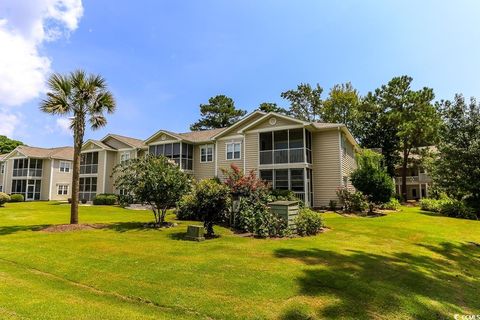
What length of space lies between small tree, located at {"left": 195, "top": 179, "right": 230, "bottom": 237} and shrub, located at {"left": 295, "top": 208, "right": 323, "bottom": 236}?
136 inches

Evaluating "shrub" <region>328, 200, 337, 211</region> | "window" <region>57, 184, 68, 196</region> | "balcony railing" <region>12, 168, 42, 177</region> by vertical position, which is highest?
"balcony railing" <region>12, 168, 42, 177</region>

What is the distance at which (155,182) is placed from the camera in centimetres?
1505

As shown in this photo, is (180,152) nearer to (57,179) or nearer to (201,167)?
(201,167)

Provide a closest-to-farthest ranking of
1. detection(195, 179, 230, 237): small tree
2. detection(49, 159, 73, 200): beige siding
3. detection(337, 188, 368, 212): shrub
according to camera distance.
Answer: detection(195, 179, 230, 237): small tree, detection(337, 188, 368, 212): shrub, detection(49, 159, 73, 200): beige siding

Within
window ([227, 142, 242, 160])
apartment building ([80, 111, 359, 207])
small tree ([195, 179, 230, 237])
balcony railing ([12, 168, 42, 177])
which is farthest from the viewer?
balcony railing ([12, 168, 42, 177])

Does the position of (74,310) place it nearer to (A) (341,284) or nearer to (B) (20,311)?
(B) (20,311)

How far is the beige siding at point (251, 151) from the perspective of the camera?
27.2 metres

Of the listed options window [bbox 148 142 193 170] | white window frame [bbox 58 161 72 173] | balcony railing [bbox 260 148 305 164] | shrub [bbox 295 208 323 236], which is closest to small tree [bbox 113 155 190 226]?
shrub [bbox 295 208 323 236]

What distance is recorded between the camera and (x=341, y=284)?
7.24m

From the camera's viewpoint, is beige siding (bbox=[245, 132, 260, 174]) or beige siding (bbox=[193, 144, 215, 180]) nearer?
beige siding (bbox=[245, 132, 260, 174])

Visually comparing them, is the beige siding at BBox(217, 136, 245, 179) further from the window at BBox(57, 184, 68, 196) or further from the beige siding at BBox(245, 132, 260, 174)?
the window at BBox(57, 184, 68, 196)

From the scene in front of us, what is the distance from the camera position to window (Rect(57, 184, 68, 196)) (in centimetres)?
4292

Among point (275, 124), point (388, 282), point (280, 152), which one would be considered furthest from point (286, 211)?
point (275, 124)

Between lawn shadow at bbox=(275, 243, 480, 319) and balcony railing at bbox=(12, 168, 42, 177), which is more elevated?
balcony railing at bbox=(12, 168, 42, 177)
